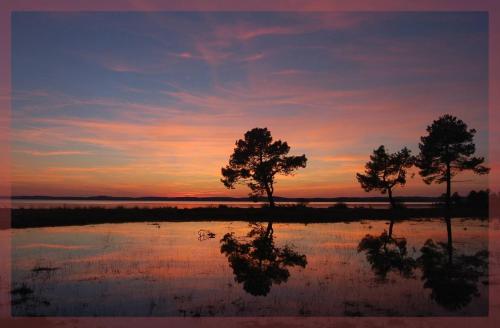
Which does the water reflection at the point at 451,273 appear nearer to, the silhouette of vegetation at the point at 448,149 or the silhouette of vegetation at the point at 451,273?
the silhouette of vegetation at the point at 451,273

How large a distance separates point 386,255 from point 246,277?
10.1 meters

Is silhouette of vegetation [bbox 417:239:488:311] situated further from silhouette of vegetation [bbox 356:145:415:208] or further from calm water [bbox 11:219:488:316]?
silhouette of vegetation [bbox 356:145:415:208]

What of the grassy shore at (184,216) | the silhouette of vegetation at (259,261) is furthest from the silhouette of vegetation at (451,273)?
the grassy shore at (184,216)

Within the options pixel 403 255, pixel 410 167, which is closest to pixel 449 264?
pixel 403 255

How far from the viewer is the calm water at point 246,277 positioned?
15.1m

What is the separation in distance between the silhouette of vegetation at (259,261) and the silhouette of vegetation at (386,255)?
3.89 m

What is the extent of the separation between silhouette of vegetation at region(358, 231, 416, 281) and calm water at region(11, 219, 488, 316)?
51 mm

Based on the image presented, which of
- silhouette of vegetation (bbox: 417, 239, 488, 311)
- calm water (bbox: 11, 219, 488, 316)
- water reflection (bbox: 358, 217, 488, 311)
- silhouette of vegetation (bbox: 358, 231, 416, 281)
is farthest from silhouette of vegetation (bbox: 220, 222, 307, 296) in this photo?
silhouette of vegetation (bbox: 417, 239, 488, 311)

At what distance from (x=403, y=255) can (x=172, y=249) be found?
1424 cm

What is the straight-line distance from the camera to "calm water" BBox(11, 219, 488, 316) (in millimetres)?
15078

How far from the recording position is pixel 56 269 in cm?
2180

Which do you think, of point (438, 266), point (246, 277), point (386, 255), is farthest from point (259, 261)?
point (438, 266)

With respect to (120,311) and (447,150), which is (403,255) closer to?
(120,311)

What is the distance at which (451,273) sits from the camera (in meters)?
20.7
